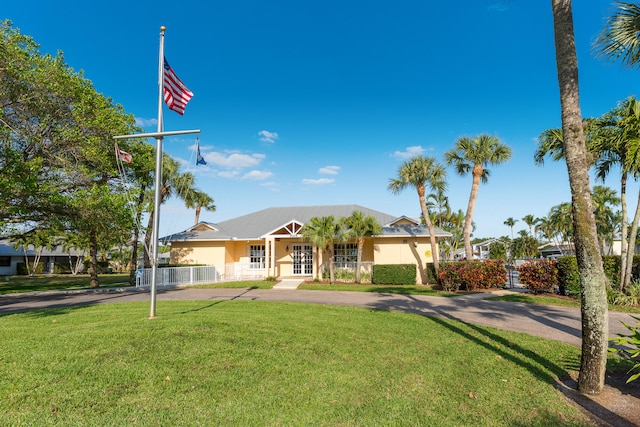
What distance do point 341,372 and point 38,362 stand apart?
460cm

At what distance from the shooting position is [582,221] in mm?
4570

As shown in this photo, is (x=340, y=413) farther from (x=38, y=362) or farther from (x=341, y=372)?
(x=38, y=362)

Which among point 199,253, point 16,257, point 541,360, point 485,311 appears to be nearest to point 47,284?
point 199,253

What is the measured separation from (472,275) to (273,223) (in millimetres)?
15539

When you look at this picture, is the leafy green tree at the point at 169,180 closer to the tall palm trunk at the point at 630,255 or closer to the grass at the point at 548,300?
the grass at the point at 548,300

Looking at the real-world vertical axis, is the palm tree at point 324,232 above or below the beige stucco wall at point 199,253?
above

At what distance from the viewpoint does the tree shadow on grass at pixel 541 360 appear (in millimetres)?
3881

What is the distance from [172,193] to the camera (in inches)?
996

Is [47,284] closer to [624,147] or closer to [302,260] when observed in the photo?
[302,260]

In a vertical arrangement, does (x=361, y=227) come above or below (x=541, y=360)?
above

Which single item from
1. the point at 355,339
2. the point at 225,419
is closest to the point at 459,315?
the point at 355,339

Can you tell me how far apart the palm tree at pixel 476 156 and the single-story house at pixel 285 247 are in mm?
3121

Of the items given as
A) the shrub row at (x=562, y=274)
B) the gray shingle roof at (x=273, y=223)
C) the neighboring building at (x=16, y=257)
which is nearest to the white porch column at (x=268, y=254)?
the gray shingle roof at (x=273, y=223)

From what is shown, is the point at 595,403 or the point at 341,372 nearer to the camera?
the point at 595,403
